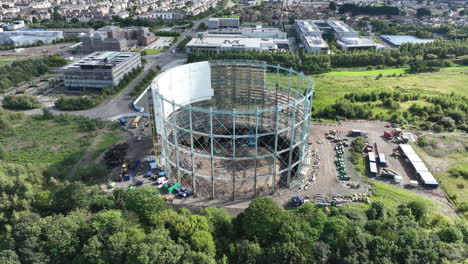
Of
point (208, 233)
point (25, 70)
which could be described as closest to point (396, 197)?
point (208, 233)

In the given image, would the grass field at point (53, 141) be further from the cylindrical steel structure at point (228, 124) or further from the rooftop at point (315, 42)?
the rooftop at point (315, 42)

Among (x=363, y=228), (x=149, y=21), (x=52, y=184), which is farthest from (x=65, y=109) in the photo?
(x=149, y=21)

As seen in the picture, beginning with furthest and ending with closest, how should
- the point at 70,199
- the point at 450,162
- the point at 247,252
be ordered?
the point at 450,162, the point at 70,199, the point at 247,252

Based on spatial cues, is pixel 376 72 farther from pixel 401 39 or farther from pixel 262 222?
pixel 262 222

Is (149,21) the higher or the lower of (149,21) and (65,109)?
the higher

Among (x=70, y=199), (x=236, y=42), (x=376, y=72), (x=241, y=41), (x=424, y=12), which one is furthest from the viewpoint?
(x=424, y=12)

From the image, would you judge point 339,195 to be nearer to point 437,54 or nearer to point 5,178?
point 5,178

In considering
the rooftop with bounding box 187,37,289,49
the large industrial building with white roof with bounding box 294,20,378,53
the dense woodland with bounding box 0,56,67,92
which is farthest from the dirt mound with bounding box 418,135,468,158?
the dense woodland with bounding box 0,56,67,92
